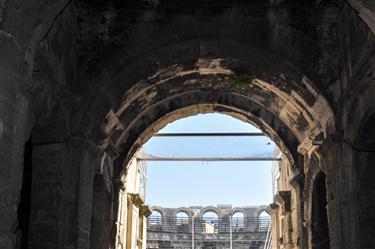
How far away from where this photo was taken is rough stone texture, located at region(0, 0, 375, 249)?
7.79 m

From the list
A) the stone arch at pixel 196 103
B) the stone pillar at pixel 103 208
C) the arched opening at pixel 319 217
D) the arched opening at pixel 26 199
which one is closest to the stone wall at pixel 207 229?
the stone arch at pixel 196 103

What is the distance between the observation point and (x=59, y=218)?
784cm

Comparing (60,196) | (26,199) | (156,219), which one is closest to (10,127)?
(60,196)

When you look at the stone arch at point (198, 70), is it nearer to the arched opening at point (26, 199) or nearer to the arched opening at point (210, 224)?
the arched opening at point (26, 199)

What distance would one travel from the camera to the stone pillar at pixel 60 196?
7805 mm

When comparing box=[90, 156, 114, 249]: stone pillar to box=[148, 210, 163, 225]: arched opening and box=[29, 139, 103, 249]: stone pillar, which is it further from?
box=[148, 210, 163, 225]: arched opening

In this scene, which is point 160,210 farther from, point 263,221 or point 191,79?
point 191,79

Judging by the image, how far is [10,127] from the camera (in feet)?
16.2

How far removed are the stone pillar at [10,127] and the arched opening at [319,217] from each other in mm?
6204

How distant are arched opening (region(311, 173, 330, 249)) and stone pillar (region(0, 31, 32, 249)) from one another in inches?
244

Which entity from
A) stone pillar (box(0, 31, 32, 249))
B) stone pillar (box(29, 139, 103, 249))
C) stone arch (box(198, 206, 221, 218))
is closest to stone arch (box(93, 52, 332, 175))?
stone pillar (box(29, 139, 103, 249))

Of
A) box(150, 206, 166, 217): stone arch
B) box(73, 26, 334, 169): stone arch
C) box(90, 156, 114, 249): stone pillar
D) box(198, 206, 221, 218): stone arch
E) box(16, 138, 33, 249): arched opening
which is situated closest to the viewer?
box(16, 138, 33, 249): arched opening

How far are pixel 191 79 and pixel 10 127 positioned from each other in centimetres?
561

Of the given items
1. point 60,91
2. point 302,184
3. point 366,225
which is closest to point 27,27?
point 60,91
